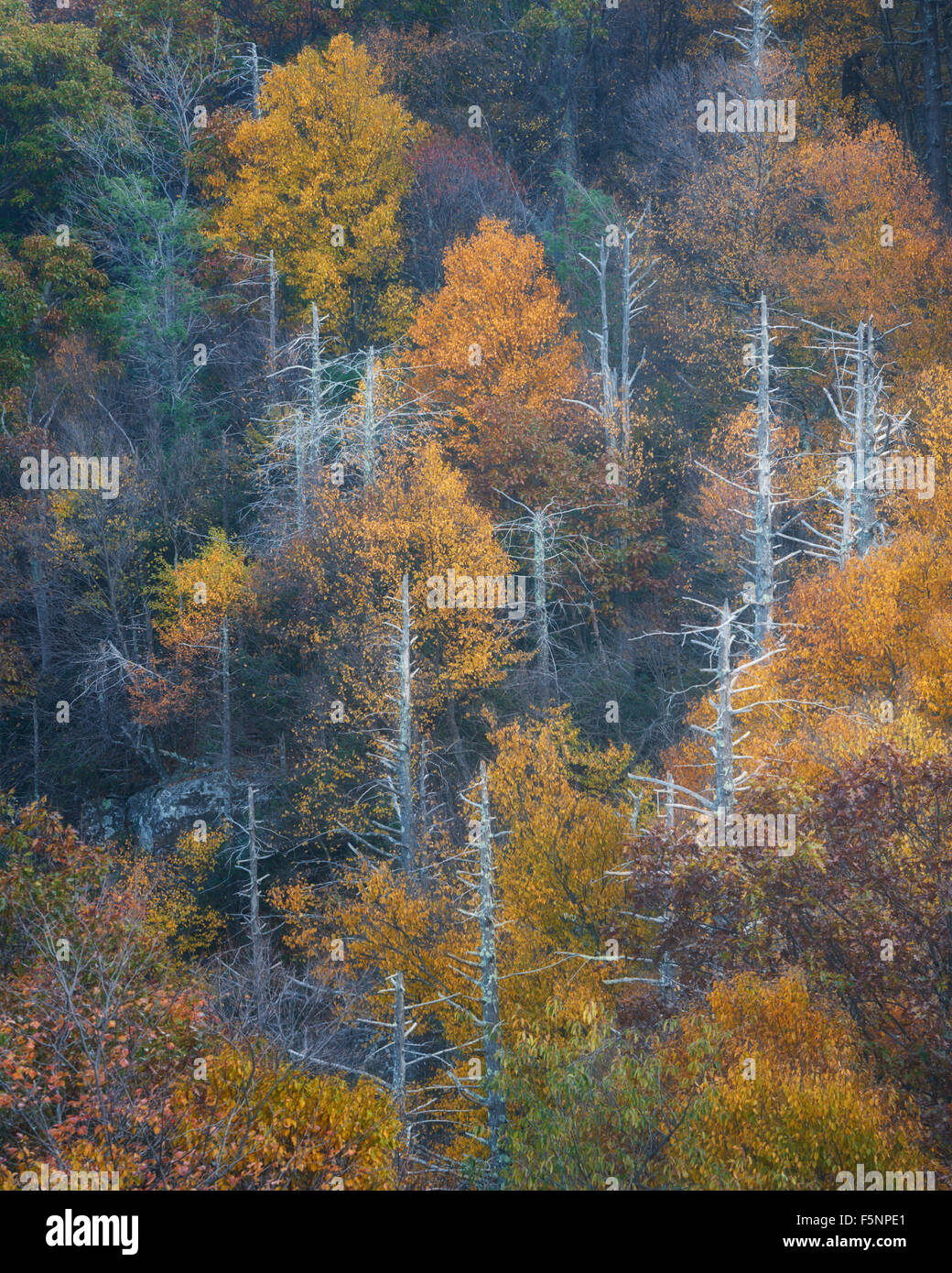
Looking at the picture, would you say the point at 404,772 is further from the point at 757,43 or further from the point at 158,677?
the point at 757,43

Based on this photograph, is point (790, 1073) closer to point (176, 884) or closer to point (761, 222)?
point (176, 884)

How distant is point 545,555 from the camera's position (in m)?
39.4

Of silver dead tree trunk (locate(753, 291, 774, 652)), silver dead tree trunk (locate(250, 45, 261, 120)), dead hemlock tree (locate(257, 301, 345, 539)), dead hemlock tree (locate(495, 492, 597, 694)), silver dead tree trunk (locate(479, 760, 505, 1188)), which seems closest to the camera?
silver dead tree trunk (locate(479, 760, 505, 1188))

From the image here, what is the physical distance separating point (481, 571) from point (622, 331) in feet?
46.6

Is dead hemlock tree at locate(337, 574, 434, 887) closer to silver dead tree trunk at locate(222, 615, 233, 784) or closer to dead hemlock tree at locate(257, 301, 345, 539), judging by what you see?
silver dead tree trunk at locate(222, 615, 233, 784)

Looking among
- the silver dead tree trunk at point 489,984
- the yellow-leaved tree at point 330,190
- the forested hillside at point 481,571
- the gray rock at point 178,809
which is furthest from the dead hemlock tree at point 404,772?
the yellow-leaved tree at point 330,190

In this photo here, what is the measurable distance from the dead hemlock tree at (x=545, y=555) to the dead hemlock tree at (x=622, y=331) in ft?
10.3

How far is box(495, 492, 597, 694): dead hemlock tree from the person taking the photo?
38438 millimetres

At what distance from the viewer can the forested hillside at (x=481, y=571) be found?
1886 cm

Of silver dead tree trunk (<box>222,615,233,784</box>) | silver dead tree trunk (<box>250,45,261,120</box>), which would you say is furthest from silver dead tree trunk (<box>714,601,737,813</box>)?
silver dead tree trunk (<box>250,45,261,120</box>)

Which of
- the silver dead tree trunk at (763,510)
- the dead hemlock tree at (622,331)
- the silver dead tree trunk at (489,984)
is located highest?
the dead hemlock tree at (622,331)

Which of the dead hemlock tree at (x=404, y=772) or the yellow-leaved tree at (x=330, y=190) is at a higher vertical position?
the yellow-leaved tree at (x=330, y=190)

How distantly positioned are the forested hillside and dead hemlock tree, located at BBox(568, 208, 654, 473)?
13.0 inches

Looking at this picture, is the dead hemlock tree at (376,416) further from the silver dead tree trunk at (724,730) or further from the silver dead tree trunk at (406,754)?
the silver dead tree trunk at (724,730)
